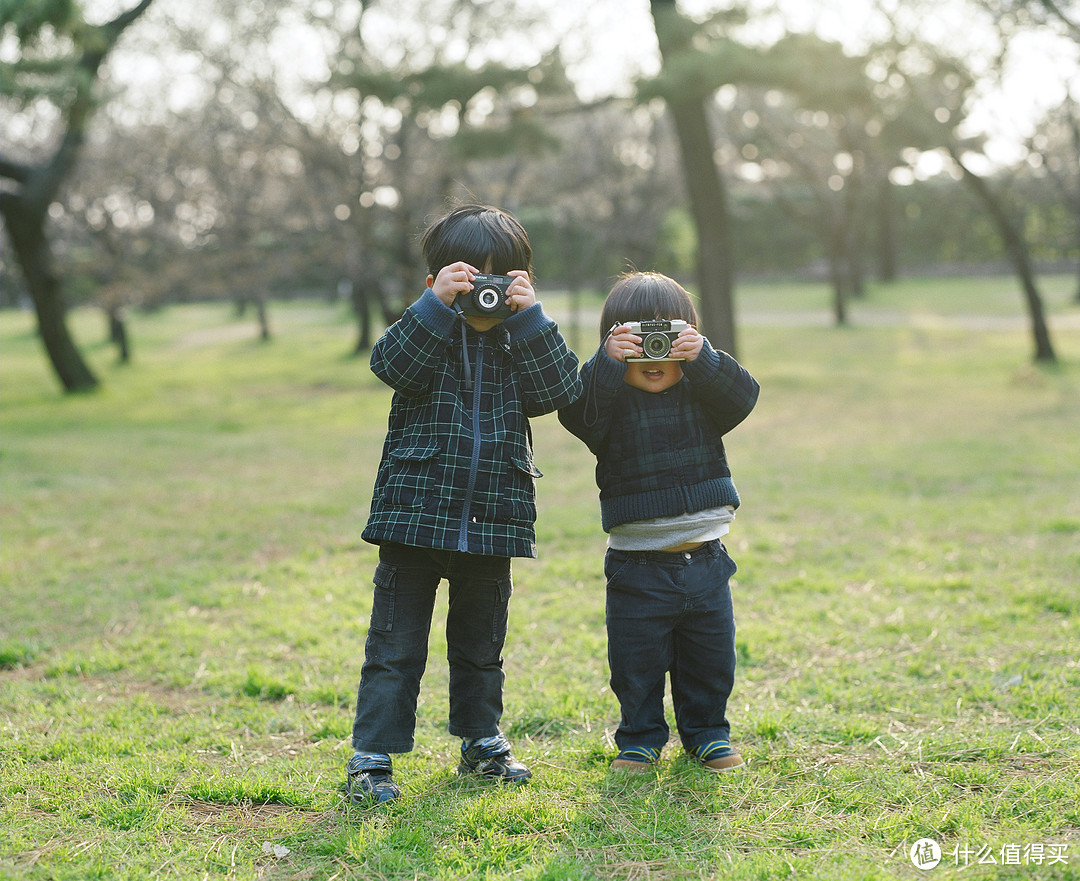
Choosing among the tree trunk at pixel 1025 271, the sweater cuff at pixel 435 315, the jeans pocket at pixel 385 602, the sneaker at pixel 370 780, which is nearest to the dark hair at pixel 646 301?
the sweater cuff at pixel 435 315

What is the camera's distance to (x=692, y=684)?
277 cm

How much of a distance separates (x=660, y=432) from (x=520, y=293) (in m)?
0.55

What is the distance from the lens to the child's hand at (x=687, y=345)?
2621mm

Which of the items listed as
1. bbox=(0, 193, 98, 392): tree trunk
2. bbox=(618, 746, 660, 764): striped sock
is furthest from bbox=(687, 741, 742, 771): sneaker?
bbox=(0, 193, 98, 392): tree trunk

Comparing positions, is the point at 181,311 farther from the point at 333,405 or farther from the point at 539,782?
the point at 539,782

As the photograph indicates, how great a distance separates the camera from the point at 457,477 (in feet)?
8.11

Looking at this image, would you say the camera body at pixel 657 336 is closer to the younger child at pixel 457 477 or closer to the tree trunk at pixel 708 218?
the younger child at pixel 457 477

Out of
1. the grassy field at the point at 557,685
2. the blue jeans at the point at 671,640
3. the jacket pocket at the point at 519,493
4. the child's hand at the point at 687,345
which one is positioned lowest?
the grassy field at the point at 557,685

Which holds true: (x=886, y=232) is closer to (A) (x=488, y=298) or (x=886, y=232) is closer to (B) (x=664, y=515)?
(B) (x=664, y=515)

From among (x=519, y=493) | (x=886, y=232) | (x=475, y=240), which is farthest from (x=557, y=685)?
(x=886, y=232)

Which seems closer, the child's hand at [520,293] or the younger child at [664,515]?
the child's hand at [520,293]

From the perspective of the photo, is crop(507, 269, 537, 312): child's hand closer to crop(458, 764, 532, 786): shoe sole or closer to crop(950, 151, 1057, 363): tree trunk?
crop(458, 764, 532, 786): shoe sole

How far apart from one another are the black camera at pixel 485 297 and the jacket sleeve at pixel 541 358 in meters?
0.06

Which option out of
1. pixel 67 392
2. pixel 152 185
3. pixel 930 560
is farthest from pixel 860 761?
pixel 152 185
